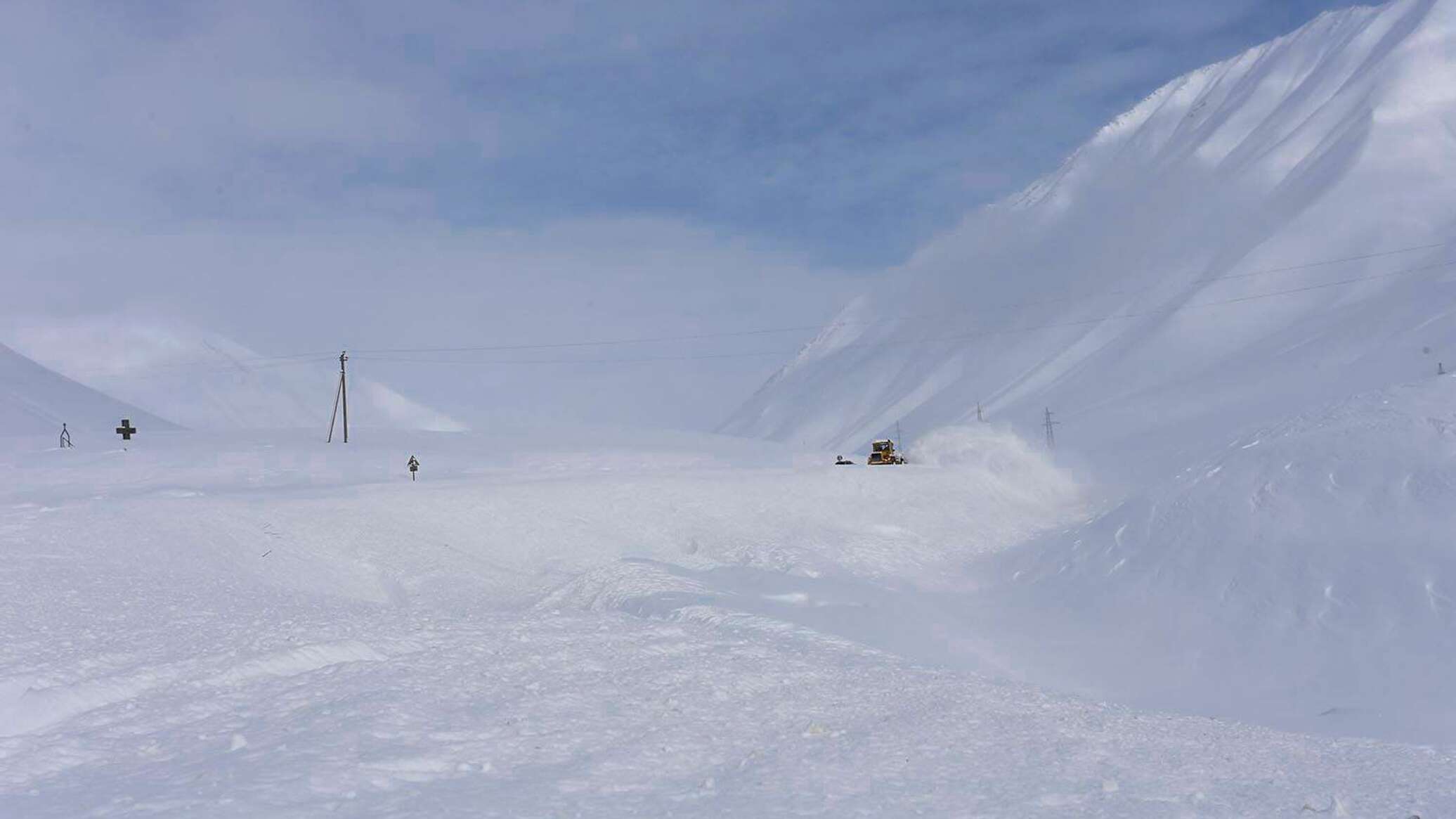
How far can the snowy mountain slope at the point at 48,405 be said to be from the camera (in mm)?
139625

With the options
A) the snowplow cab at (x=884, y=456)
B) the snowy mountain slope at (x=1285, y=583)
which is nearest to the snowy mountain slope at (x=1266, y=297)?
the snowplow cab at (x=884, y=456)

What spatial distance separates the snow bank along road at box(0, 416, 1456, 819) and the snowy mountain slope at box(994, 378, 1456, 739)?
2.36 metres

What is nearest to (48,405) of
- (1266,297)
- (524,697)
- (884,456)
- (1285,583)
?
(884,456)

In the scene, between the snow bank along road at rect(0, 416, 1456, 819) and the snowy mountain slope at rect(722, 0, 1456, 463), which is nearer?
the snow bank along road at rect(0, 416, 1456, 819)

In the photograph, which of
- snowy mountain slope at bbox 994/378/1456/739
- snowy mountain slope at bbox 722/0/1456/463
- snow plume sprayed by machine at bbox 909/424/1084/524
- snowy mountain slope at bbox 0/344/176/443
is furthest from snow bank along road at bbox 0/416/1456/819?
snowy mountain slope at bbox 0/344/176/443

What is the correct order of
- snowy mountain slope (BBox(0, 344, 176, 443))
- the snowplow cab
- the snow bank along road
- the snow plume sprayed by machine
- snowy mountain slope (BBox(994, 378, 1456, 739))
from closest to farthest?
the snow bank along road
snowy mountain slope (BBox(994, 378, 1456, 739))
the snow plume sprayed by machine
the snowplow cab
snowy mountain slope (BBox(0, 344, 176, 443))

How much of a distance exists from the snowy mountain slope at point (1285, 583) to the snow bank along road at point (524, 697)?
236 centimetres

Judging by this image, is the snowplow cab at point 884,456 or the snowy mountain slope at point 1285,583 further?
the snowplow cab at point 884,456

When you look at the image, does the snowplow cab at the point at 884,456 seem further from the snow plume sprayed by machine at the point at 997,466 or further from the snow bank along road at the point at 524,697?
the snow bank along road at the point at 524,697

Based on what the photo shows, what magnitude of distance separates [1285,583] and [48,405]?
171m

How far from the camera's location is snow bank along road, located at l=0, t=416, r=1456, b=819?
9086mm

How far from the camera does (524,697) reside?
12.2 metres

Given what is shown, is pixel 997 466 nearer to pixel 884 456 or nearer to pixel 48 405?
pixel 884 456

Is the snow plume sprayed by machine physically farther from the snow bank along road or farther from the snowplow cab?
the snow bank along road
